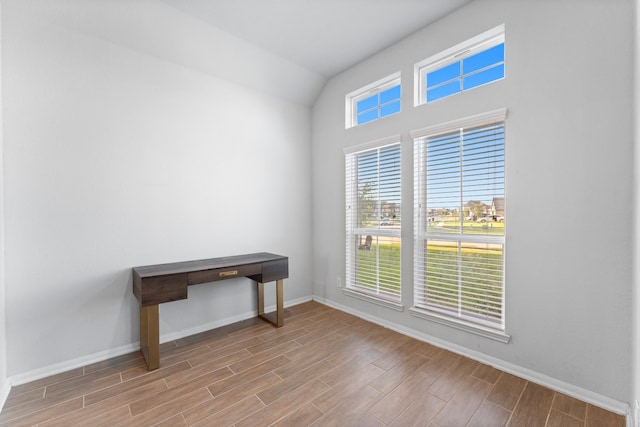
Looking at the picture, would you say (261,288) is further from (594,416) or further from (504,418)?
(594,416)

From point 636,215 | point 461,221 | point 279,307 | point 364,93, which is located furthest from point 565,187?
point 279,307

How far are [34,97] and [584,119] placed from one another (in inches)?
159

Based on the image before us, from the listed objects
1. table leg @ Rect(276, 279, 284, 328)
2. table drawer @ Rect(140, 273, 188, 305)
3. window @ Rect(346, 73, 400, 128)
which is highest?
window @ Rect(346, 73, 400, 128)

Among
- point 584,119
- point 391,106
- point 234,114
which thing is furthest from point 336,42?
point 584,119

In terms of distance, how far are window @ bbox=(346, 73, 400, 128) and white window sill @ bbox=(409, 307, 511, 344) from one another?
7.05ft

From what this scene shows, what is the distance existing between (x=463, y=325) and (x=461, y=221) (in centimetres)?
93

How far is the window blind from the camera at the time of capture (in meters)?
2.36

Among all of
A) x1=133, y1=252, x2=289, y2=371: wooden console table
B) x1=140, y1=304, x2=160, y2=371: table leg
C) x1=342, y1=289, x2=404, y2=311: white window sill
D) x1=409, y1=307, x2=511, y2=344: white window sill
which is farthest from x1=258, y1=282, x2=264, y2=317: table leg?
x1=409, y1=307, x2=511, y2=344: white window sill

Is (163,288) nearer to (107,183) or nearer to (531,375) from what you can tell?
(107,183)

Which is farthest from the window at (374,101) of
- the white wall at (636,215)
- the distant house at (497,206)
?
the white wall at (636,215)

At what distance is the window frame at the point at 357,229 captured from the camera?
3088 mm

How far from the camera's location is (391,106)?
3.20 metres

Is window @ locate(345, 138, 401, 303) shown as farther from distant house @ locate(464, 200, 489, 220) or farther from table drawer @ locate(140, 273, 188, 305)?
table drawer @ locate(140, 273, 188, 305)

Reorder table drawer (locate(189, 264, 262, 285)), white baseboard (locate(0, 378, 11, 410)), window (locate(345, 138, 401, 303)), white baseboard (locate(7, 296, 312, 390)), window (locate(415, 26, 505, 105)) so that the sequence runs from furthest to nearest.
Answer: window (locate(345, 138, 401, 303)) → table drawer (locate(189, 264, 262, 285)) → window (locate(415, 26, 505, 105)) → white baseboard (locate(7, 296, 312, 390)) → white baseboard (locate(0, 378, 11, 410))
